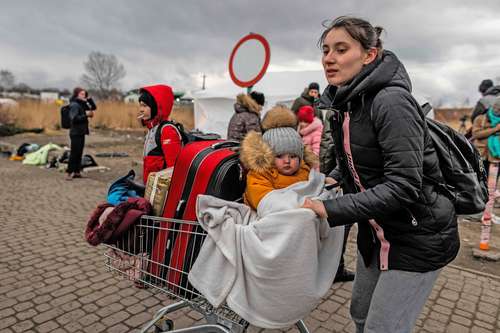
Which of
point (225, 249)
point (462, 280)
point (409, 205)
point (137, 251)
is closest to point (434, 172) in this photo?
point (409, 205)

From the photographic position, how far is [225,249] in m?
1.82

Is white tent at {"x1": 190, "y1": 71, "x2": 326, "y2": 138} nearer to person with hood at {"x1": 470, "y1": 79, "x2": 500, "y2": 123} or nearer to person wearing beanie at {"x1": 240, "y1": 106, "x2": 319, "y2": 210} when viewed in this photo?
person with hood at {"x1": 470, "y1": 79, "x2": 500, "y2": 123}

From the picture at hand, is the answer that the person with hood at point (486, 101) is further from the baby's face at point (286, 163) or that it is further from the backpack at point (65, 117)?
the backpack at point (65, 117)

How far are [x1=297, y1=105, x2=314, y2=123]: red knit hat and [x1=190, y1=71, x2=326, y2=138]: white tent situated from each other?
6.81m

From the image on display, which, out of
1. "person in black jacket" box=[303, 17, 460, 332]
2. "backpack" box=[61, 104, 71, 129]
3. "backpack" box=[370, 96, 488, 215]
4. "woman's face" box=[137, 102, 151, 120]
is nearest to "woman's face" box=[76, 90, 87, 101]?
"backpack" box=[61, 104, 71, 129]

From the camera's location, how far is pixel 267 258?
1.73 meters

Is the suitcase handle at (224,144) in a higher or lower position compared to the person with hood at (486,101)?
lower

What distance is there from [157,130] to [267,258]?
2.30m

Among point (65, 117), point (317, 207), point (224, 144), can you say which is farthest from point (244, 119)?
point (65, 117)

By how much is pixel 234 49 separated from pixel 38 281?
3983mm

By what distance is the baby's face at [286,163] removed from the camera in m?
2.19

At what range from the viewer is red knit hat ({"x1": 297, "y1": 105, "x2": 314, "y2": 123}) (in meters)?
5.28

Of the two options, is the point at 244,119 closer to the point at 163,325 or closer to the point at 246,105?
the point at 246,105

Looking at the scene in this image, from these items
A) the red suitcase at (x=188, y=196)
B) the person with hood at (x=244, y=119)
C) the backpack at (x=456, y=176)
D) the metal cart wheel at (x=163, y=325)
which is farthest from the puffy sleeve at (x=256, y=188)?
the person with hood at (x=244, y=119)
